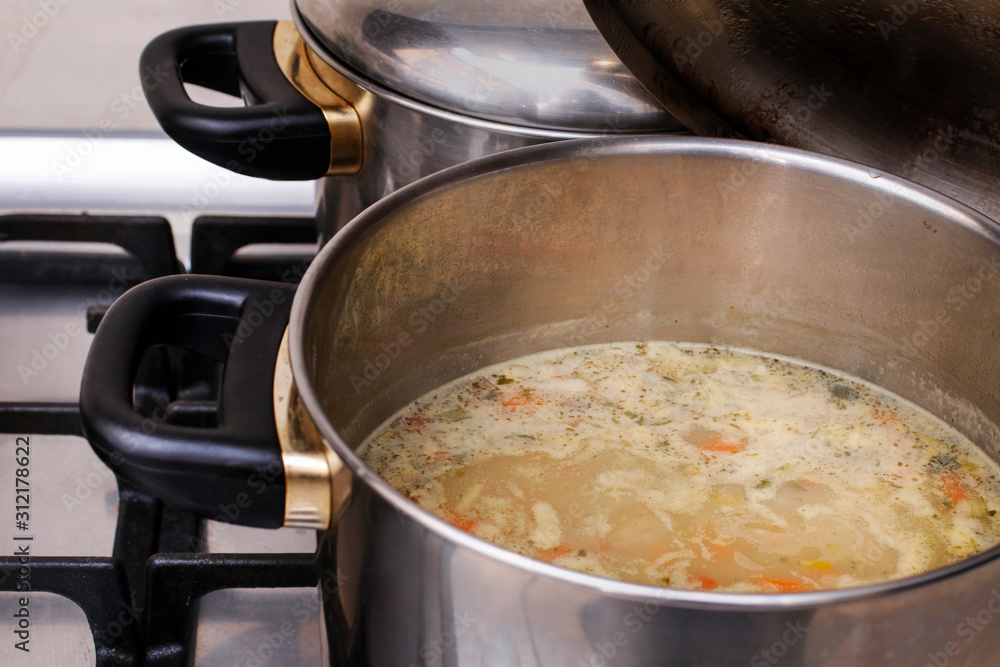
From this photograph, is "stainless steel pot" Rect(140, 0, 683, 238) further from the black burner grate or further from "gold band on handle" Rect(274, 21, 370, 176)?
the black burner grate

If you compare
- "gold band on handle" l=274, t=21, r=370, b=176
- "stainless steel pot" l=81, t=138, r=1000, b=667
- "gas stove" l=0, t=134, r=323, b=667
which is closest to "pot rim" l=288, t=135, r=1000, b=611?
"stainless steel pot" l=81, t=138, r=1000, b=667

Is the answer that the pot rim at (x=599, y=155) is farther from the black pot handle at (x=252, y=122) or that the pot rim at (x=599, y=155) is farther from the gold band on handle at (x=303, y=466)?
the black pot handle at (x=252, y=122)

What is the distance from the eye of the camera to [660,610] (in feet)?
1.38

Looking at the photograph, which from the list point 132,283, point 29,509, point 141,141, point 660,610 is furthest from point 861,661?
point 141,141

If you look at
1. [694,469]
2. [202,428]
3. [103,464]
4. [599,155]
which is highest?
[599,155]

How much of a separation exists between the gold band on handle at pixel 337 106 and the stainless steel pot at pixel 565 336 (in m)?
0.17

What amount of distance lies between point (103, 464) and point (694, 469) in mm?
550

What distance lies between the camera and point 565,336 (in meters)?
0.92

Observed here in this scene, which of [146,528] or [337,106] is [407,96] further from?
[146,528]

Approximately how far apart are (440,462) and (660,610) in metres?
0.38

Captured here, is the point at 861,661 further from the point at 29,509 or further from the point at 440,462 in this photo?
the point at 29,509

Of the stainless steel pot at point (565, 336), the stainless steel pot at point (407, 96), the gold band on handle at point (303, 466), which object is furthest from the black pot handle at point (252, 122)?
the gold band on handle at point (303, 466)

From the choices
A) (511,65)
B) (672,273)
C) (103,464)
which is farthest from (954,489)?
(103,464)

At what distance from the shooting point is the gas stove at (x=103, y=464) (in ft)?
2.41
